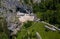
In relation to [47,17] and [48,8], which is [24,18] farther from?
[48,8]

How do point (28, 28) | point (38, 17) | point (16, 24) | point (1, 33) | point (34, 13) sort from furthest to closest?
point (34, 13), point (38, 17), point (16, 24), point (28, 28), point (1, 33)

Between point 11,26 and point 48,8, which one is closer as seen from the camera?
point 11,26

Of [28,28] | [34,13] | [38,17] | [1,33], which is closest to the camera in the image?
[1,33]

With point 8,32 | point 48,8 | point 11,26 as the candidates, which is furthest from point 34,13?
point 8,32

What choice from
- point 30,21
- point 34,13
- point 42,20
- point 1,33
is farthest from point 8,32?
point 34,13

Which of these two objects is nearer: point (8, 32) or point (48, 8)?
point (8, 32)

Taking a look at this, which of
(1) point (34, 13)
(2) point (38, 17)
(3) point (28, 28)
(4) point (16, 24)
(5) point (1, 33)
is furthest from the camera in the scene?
(1) point (34, 13)

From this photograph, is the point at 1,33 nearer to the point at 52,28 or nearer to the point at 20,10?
the point at 52,28

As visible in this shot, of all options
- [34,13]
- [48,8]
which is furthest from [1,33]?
[48,8]
